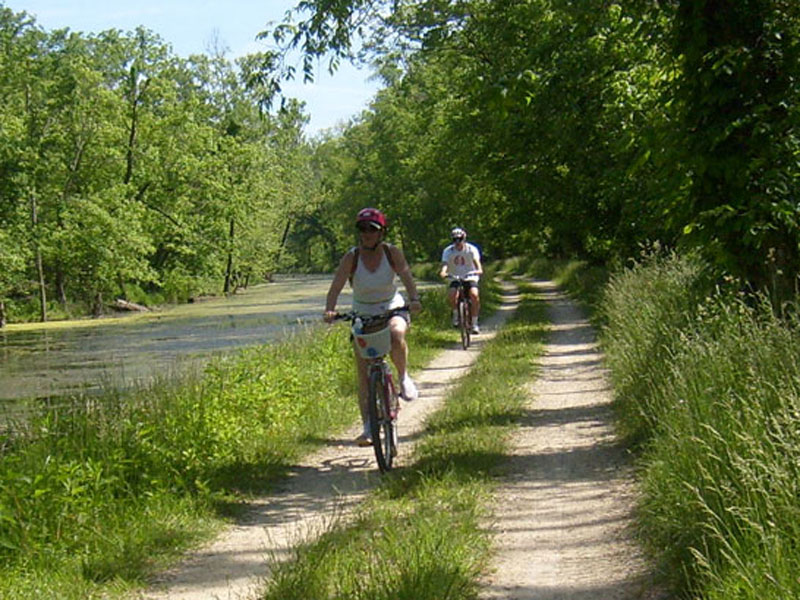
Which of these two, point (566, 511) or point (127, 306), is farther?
point (127, 306)

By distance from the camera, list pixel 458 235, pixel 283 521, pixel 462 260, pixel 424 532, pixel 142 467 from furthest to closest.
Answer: pixel 462 260
pixel 458 235
pixel 142 467
pixel 283 521
pixel 424 532

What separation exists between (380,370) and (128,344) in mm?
19192

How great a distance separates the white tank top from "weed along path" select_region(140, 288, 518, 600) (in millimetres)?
1319

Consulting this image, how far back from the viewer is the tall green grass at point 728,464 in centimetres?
435

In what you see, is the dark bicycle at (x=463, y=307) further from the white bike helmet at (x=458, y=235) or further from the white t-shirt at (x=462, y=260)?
Result: the white bike helmet at (x=458, y=235)

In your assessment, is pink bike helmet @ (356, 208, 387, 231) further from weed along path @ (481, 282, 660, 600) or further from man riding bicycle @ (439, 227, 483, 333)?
man riding bicycle @ (439, 227, 483, 333)

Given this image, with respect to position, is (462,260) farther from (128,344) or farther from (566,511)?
(128,344)

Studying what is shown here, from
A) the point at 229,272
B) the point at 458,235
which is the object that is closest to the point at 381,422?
the point at 458,235

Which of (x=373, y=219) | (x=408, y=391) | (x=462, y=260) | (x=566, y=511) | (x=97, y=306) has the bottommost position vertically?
(x=566, y=511)

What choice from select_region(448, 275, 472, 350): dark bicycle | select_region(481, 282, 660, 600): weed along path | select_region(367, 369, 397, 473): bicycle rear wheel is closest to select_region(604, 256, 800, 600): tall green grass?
select_region(481, 282, 660, 600): weed along path

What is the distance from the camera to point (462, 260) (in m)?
17.9

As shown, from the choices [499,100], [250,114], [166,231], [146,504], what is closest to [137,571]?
[146,504]

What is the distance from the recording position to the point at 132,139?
51.2m

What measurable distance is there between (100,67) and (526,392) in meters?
57.2
